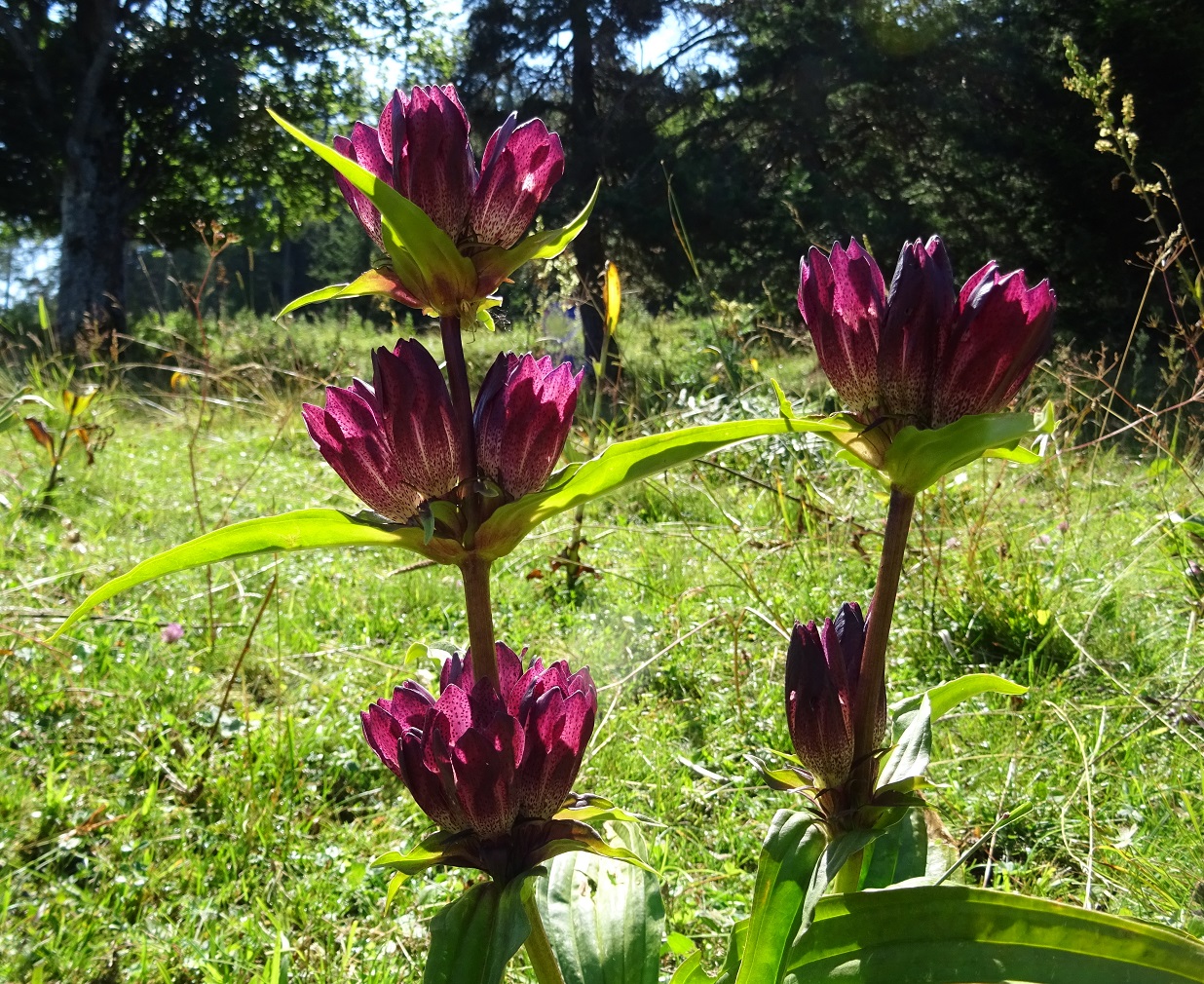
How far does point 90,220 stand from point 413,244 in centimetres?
1664

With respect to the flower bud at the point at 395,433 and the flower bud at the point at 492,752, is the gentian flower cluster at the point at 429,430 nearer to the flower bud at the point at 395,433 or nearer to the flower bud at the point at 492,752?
the flower bud at the point at 395,433

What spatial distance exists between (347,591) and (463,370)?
2014 mm

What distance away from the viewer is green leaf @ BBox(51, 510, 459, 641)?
722 mm

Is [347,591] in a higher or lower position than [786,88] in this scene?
lower

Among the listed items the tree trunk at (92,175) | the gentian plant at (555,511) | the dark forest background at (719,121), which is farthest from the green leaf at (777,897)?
the tree trunk at (92,175)

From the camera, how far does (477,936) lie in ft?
2.39

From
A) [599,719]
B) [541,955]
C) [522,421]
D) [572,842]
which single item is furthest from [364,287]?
[599,719]

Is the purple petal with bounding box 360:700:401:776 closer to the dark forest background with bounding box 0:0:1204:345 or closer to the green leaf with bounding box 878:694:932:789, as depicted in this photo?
the green leaf with bounding box 878:694:932:789

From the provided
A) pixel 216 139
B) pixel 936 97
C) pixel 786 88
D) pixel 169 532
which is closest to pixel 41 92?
pixel 216 139

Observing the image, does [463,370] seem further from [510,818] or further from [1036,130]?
[1036,130]

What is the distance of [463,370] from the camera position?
0.84 meters

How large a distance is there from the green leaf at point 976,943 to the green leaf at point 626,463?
0.41 metres

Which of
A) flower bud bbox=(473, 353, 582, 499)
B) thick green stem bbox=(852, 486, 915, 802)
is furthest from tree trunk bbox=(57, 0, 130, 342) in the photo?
thick green stem bbox=(852, 486, 915, 802)

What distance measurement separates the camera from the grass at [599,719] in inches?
54.2
